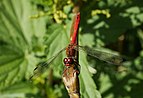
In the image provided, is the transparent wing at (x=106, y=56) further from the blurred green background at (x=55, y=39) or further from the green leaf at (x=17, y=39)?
the green leaf at (x=17, y=39)

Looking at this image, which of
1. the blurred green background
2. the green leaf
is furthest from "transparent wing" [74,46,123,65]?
the green leaf

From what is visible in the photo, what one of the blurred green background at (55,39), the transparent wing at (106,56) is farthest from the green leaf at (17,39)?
the transparent wing at (106,56)

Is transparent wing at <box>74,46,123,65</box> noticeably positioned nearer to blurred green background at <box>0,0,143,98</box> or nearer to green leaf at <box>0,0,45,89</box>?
blurred green background at <box>0,0,143,98</box>

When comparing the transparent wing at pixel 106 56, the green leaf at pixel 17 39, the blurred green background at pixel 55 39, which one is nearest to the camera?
the transparent wing at pixel 106 56

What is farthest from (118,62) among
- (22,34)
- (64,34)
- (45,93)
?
(22,34)

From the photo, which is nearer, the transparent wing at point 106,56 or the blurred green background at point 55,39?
the transparent wing at point 106,56

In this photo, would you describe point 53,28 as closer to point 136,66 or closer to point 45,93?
Result: point 45,93

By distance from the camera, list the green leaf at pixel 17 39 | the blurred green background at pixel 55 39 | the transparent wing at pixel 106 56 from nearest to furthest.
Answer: the transparent wing at pixel 106 56 → the blurred green background at pixel 55 39 → the green leaf at pixel 17 39

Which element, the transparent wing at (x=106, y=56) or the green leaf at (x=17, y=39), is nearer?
the transparent wing at (x=106, y=56)

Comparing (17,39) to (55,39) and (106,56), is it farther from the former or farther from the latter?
(106,56)
